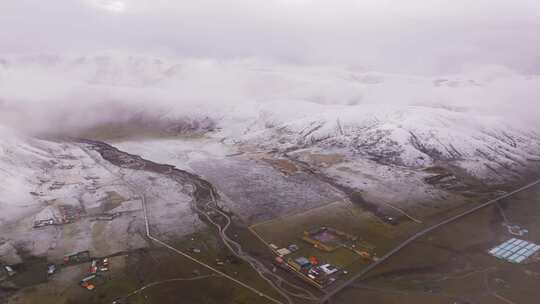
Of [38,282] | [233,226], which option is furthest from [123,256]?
[233,226]

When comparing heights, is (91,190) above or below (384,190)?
below

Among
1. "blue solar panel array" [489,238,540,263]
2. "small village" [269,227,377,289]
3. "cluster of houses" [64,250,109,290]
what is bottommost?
"cluster of houses" [64,250,109,290]

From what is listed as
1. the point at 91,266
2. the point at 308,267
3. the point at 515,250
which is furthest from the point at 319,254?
the point at 91,266

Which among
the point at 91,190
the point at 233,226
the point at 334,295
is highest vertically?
the point at 334,295

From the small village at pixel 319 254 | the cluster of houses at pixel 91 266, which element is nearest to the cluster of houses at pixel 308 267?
the small village at pixel 319 254

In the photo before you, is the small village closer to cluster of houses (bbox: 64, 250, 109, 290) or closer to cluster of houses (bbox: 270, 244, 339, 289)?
cluster of houses (bbox: 270, 244, 339, 289)

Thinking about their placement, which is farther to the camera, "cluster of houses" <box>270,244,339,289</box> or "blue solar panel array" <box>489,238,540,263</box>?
"blue solar panel array" <box>489,238,540,263</box>

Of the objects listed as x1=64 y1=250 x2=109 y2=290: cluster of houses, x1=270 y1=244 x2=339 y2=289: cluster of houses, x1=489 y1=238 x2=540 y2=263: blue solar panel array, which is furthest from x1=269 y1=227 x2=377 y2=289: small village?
x1=64 y1=250 x2=109 y2=290: cluster of houses

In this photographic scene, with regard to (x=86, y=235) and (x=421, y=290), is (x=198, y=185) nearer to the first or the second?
(x=86, y=235)
